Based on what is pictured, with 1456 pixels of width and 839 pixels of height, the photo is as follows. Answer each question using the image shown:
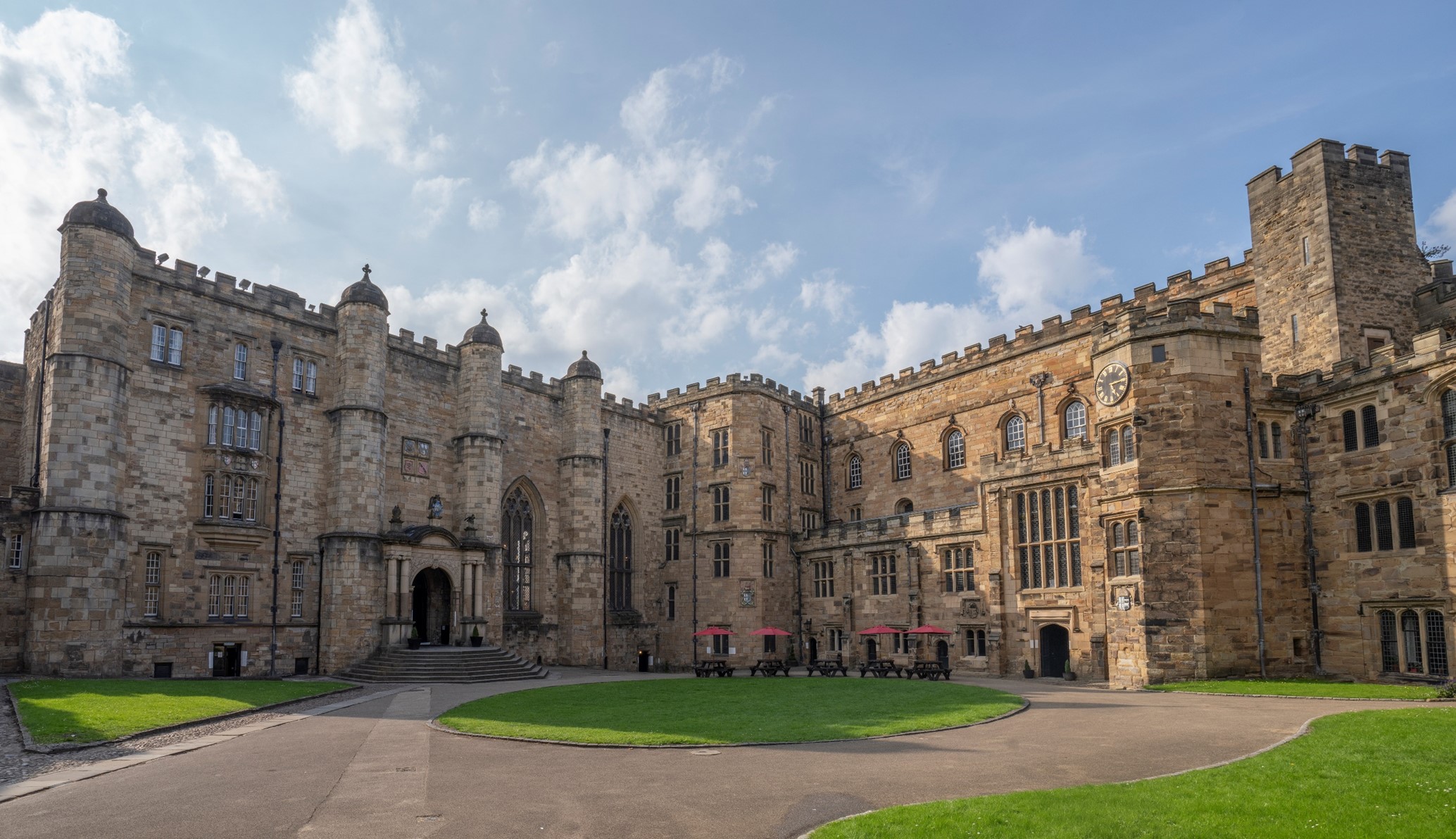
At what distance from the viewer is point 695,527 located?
49906 mm

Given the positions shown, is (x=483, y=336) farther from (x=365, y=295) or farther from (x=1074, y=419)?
(x=1074, y=419)

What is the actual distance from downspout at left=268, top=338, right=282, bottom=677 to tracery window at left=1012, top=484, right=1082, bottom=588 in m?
28.9

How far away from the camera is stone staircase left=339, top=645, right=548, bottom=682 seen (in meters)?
34.6

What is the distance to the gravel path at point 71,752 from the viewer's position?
15.4m

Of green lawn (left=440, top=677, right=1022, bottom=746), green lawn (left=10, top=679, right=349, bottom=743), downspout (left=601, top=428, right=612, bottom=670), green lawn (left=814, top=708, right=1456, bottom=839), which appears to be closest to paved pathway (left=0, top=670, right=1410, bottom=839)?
green lawn (left=440, top=677, right=1022, bottom=746)

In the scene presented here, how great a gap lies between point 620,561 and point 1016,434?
21.2 meters

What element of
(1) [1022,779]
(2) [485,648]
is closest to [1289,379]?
(1) [1022,779]

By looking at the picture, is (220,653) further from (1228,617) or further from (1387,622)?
(1387,622)

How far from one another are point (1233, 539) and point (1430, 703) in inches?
353

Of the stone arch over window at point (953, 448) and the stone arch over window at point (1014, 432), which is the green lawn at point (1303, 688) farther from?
the stone arch over window at point (953, 448)

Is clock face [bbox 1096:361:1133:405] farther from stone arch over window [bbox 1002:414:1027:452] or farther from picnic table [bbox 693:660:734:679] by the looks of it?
picnic table [bbox 693:660:734:679]

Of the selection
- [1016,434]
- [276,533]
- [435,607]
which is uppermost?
[1016,434]

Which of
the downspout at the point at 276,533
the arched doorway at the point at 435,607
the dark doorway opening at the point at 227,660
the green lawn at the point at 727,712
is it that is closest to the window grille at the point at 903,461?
the green lawn at the point at 727,712

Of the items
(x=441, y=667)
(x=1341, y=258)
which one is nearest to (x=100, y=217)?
(x=441, y=667)
